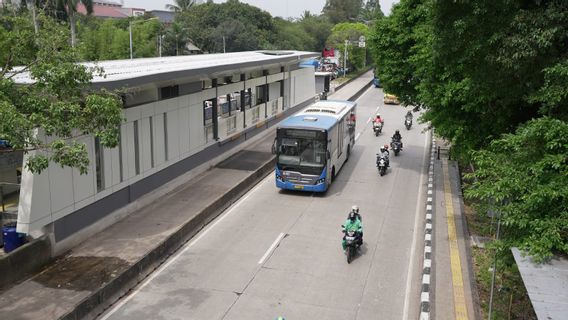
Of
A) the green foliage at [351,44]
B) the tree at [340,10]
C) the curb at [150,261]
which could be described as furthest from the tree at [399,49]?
the tree at [340,10]

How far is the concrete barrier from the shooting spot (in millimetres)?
10805

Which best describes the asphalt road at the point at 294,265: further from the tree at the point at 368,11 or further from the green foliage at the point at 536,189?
the tree at the point at 368,11

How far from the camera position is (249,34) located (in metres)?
76.0

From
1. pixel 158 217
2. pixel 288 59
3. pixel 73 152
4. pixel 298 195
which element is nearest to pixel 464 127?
pixel 298 195

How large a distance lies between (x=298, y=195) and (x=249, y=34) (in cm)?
6038

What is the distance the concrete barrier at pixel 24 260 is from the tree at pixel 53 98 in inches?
136

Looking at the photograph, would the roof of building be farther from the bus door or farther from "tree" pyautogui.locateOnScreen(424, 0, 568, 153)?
"tree" pyautogui.locateOnScreen(424, 0, 568, 153)

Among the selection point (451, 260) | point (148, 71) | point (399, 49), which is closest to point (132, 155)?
point (148, 71)

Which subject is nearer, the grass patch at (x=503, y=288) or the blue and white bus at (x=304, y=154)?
the grass patch at (x=503, y=288)

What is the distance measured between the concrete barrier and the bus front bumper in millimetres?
8433

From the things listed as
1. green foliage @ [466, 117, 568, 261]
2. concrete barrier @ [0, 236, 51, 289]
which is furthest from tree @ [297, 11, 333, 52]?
green foliage @ [466, 117, 568, 261]

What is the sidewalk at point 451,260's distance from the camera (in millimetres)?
10543

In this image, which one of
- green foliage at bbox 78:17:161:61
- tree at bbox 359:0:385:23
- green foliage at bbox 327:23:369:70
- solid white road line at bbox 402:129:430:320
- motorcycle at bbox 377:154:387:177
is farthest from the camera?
tree at bbox 359:0:385:23

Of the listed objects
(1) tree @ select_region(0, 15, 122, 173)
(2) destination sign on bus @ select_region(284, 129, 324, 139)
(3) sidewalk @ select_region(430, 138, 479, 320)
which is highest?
(1) tree @ select_region(0, 15, 122, 173)
